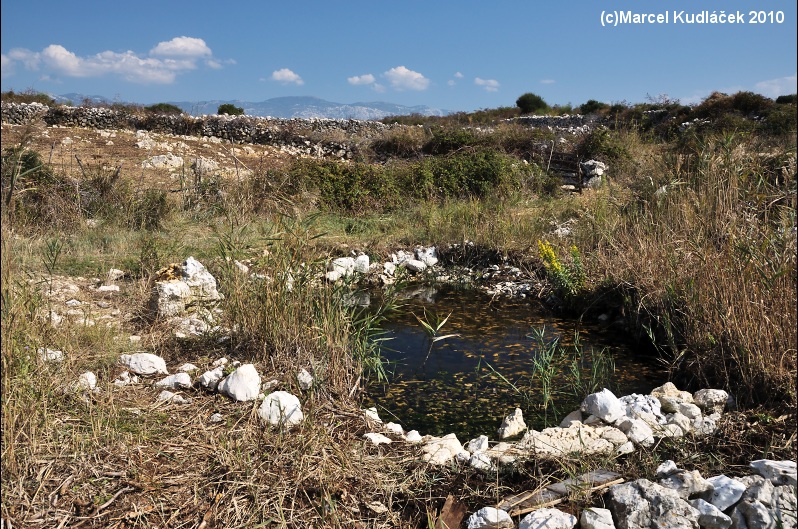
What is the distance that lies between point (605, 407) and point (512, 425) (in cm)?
55

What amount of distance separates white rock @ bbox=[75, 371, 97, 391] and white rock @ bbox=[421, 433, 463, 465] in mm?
1714

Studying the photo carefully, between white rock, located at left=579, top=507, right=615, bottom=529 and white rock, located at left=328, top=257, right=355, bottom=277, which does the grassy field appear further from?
white rock, located at left=328, top=257, right=355, bottom=277

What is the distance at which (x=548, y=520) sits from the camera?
2.50m

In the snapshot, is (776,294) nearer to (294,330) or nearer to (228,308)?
(294,330)

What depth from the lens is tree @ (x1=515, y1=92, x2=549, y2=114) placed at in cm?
2873

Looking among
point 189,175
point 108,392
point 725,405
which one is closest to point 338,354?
point 108,392

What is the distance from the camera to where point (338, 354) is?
3773 millimetres

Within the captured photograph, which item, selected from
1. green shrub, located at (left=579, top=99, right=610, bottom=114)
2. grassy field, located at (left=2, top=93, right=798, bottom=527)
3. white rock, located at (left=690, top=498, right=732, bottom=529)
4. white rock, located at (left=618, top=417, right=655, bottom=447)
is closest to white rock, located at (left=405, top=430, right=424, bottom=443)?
grassy field, located at (left=2, top=93, right=798, bottom=527)

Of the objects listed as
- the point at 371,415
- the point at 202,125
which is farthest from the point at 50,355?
the point at 202,125

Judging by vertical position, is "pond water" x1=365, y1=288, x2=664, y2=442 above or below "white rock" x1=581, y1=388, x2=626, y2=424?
below

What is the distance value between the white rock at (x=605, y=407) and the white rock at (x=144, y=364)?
8.30 ft

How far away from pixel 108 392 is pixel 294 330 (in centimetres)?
110

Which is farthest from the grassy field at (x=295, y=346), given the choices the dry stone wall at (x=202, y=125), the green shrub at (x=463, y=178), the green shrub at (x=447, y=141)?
the dry stone wall at (x=202, y=125)

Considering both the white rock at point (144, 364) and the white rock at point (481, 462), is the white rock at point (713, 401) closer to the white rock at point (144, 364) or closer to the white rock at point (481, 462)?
the white rock at point (481, 462)
